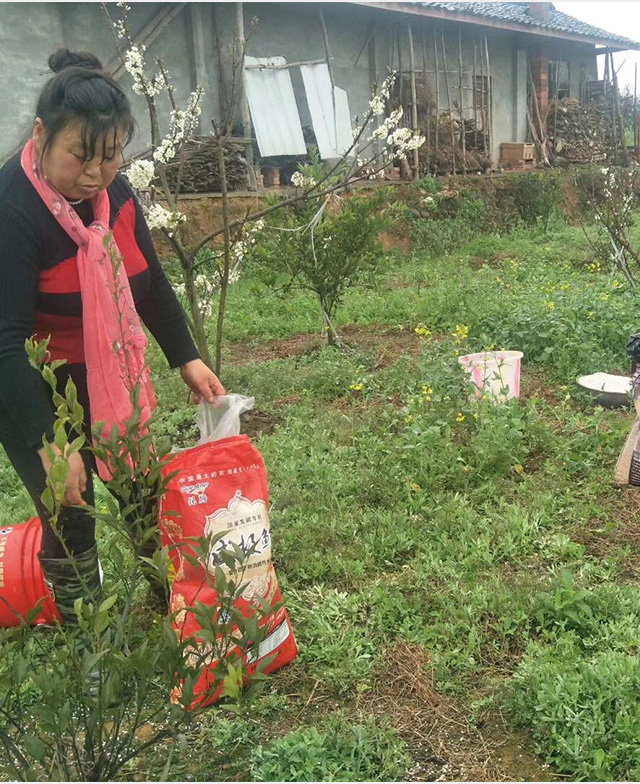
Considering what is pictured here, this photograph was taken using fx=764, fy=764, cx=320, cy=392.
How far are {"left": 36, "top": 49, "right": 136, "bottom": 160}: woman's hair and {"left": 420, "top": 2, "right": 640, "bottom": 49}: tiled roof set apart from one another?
10.8 meters

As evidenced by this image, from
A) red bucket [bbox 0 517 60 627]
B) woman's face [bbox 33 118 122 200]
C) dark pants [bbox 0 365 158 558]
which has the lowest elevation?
red bucket [bbox 0 517 60 627]

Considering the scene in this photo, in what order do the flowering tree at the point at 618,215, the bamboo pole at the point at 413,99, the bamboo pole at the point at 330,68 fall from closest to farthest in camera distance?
1. the flowering tree at the point at 618,215
2. the bamboo pole at the point at 330,68
3. the bamboo pole at the point at 413,99

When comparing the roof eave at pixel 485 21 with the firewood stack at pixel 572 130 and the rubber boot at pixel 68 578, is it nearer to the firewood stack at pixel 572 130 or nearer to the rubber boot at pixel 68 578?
the firewood stack at pixel 572 130

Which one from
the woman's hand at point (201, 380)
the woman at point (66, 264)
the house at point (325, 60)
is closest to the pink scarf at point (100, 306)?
the woman at point (66, 264)

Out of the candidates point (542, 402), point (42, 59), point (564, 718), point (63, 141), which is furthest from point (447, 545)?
point (42, 59)

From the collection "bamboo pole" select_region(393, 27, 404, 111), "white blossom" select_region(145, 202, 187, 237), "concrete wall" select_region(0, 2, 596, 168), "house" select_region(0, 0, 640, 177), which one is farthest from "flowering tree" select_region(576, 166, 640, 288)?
"bamboo pole" select_region(393, 27, 404, 111)

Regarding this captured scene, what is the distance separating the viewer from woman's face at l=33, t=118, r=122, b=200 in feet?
5.76

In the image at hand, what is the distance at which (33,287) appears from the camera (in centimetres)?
182

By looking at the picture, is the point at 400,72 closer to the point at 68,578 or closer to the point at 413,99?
the point at 413,99

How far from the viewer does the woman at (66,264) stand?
69.2 inches

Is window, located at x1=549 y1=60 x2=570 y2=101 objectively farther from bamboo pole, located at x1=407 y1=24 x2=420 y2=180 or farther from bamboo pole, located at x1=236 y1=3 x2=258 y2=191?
bamboo pole, located at x1=236 y1=3 x2=258 y2=191

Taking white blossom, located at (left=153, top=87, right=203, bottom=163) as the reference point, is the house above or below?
above

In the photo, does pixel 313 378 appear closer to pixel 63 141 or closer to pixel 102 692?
pixel 63 141

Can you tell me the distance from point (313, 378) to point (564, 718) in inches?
128
